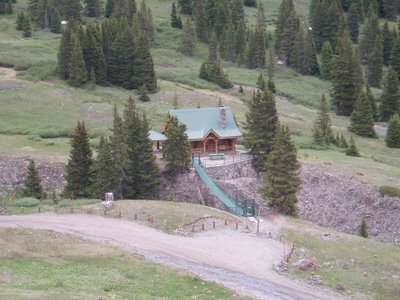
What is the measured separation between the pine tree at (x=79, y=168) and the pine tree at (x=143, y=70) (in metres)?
38.4

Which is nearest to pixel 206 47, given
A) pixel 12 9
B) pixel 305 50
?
pixel 305 50

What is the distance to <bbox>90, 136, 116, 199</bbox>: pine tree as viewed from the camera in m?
51.6

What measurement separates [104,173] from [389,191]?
23.0m

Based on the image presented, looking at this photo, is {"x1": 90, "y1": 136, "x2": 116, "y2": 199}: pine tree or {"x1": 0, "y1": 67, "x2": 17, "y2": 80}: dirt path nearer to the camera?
{"x1": 90, "y1": 136, "x2": 116, "y2": 199}: pine tree

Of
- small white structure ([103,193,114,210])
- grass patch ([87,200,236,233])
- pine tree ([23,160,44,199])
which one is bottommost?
pine tree ([23,160,44,199])

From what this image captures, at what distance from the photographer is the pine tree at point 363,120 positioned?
8519 cm

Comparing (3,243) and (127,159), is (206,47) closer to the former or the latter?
(127,159)

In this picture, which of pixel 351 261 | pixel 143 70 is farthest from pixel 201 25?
pixel 351 261

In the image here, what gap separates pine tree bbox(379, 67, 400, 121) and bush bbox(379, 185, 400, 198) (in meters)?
43.0

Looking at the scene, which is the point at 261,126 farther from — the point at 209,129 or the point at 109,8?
the point at 109,8

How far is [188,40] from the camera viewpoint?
120 meters

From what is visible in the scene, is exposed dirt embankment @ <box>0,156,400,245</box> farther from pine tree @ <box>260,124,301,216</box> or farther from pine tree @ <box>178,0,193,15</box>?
pine tree @ <box>178,0,193,15</box>

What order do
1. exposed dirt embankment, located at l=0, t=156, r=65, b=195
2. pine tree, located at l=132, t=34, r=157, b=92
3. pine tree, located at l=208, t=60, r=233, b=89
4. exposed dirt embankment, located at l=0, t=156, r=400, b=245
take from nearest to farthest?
exposed dirt embankment, located at l=0, t=156, r=400, b=245 → exposed dirt embankment, located at l=0, t=156, r=65, b=195 → pine tree, located at l=132, t=34, r=157, b=92 → pine tree, located at l=208, t=60, r=233, b=89

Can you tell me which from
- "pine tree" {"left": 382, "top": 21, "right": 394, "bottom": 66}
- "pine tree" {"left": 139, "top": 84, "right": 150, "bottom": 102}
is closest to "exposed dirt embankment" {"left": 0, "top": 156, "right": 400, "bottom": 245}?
"pine tree" {"left": 139, "top": 84, "right": 150, "bottom": 102}
